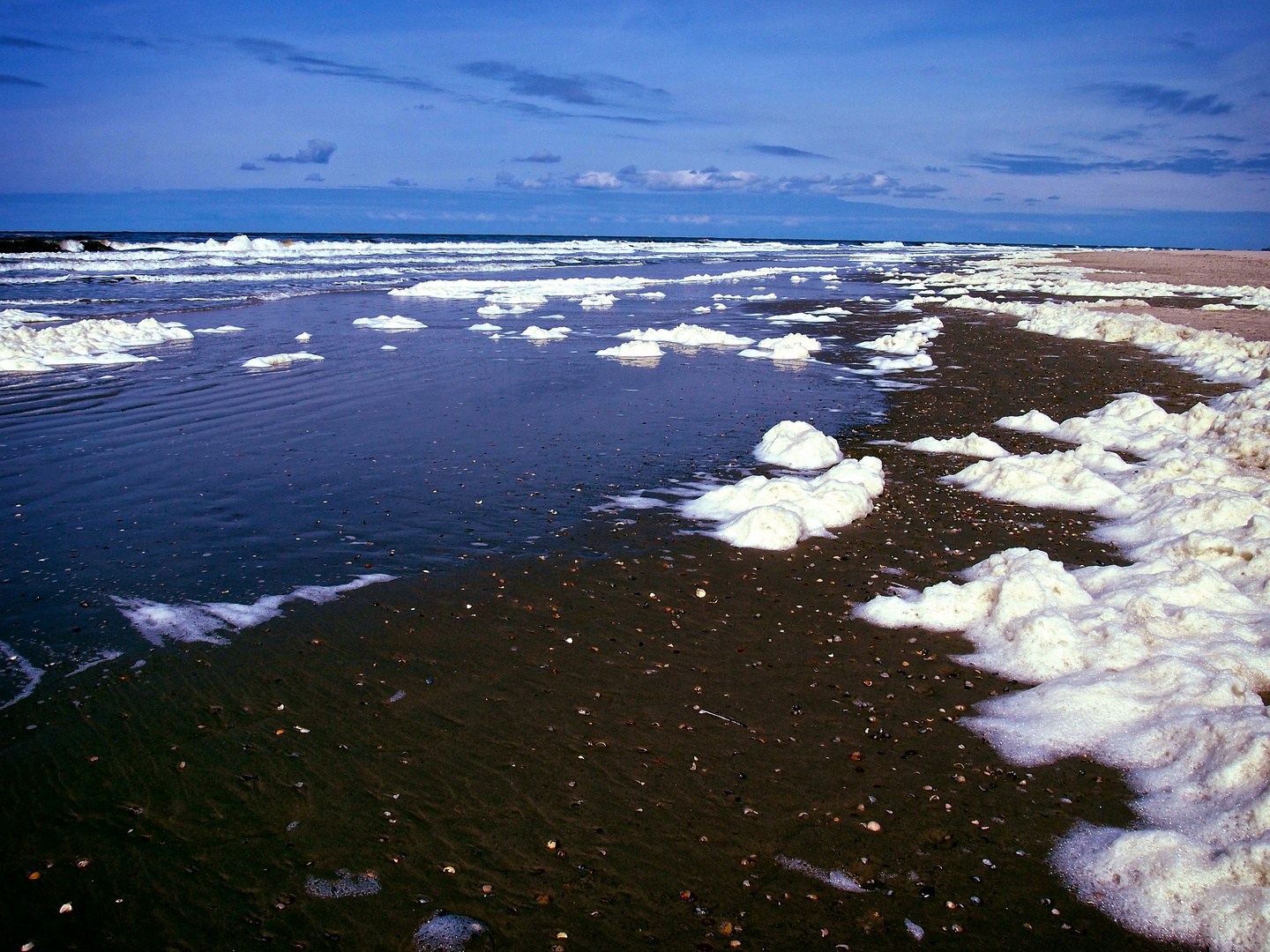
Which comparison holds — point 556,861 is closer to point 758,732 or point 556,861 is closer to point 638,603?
point 758,732

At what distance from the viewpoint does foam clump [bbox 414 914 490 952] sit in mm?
3496

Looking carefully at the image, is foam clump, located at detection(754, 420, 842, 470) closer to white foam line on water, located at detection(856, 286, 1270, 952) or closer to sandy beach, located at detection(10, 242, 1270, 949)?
white foam line on water, located at detection(856, 286, 1270, 952)

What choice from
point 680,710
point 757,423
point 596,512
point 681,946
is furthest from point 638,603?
point 757,423

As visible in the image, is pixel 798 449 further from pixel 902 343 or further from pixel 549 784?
pixel 902 343

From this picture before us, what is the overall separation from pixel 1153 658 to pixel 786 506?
11.6ft

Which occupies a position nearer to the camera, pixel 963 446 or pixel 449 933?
pixel 449 933

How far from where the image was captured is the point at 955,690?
5.49 metres

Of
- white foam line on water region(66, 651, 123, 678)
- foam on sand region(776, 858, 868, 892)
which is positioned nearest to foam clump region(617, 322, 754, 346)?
white foam line on water region(66, 651, 123, 678)

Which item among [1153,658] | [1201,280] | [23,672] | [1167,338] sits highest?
[1201,280]

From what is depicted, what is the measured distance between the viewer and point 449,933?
355cm

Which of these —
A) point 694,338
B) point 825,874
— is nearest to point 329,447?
point 825,874

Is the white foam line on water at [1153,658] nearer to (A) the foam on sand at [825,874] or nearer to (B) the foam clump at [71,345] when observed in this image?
(A) the foam on sand at [825,874]

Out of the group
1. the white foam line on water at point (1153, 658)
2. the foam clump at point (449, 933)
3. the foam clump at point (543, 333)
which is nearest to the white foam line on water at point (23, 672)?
the foam clump at point (449, 933)

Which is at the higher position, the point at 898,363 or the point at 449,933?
the point at 898,363
